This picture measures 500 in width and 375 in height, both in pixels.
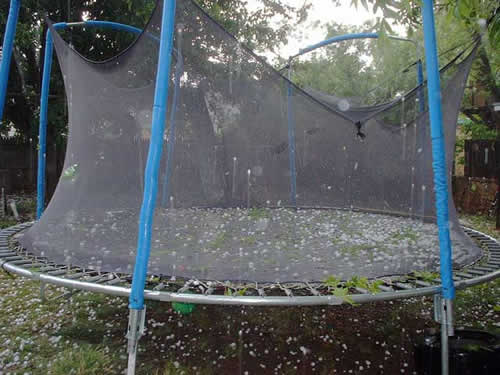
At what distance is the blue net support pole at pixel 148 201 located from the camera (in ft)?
4.76

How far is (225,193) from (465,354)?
1.47m

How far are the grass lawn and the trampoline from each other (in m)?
0.46

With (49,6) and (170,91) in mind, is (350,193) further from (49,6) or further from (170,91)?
(49,6)

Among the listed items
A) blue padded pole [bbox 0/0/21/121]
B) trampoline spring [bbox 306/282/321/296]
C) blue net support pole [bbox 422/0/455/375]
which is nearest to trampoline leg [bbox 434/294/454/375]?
blue net support pole [bbox 422/0/455/375]

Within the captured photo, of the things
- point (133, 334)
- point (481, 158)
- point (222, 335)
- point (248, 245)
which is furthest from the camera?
point (481, 158)

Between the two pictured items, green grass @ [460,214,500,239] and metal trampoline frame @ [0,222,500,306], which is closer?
metal trampoline frame @ [0,222,500,306]

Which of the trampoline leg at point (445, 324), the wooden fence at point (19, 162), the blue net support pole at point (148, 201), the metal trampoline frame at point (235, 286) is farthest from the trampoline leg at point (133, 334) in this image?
the wooden fence at point (19, 162)

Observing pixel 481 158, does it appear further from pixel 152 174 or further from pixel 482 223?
pixel 152 174

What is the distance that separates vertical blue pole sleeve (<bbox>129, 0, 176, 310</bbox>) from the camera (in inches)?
58.1

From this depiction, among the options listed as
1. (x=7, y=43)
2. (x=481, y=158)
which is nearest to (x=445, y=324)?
(x=7, y=43)

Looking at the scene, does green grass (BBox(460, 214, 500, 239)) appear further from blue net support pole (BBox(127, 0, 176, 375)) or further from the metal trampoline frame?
blue net support pole (BBox(127, 0, 176, 375))

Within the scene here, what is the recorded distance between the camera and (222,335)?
2.33 meters

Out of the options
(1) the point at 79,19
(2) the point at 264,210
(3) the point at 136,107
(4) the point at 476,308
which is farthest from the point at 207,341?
(1) the point at 79,19

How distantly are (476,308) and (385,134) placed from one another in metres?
1.46
